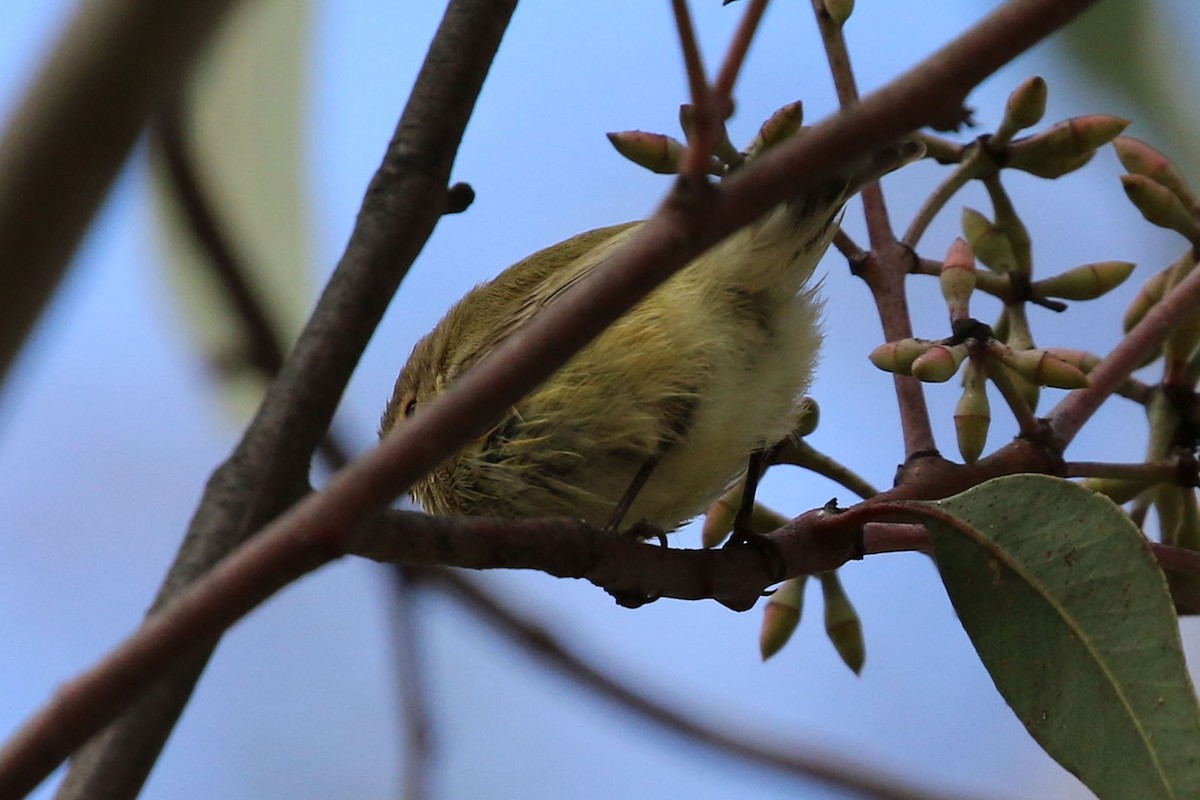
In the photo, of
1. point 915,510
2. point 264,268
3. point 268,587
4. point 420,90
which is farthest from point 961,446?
point 264,268

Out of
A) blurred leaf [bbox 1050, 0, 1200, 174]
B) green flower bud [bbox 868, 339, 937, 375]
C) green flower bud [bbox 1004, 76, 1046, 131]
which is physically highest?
blurred leaf [bbox 1050, 0, 1200, 174]

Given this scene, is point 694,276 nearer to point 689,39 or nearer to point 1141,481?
point 1141,481

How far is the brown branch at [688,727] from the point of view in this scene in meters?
2.39

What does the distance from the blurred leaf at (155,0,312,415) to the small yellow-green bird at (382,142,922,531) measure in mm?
490

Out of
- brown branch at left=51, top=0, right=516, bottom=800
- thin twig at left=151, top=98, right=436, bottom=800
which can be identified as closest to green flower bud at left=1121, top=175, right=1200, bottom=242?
brown branch at left=51, top=0, right=516, bottom=800

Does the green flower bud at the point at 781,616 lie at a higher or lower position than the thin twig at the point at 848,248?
lower

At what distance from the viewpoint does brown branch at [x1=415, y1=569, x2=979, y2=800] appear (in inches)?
94.2

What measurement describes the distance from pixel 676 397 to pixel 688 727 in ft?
2.13

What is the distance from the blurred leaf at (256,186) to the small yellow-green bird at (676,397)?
1.61ft

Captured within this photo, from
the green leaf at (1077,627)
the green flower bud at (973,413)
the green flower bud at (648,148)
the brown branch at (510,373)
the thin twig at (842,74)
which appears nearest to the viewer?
the brown branch at (510,373)

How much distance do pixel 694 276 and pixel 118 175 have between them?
1.41 metres

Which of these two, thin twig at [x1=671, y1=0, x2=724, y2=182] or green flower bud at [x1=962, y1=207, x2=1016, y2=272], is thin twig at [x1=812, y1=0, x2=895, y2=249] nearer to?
green flower bud at [x1=962, y1=207, x2=1016, y2=272]

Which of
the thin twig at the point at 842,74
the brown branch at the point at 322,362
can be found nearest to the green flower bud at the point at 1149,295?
the thin twig at the point at 842,74

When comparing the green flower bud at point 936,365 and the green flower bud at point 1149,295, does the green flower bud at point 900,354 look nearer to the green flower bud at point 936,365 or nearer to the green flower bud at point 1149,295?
the green flower bud at point 936,365
